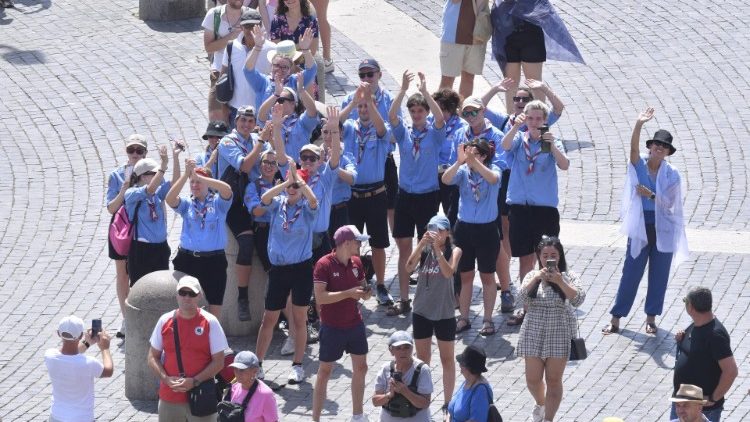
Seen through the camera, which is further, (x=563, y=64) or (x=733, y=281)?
(x=563, y=64)

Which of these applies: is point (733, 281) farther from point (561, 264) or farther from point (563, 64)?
point (563, 64)

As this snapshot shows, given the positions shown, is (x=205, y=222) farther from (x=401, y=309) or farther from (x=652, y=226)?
(x=652, y=226)

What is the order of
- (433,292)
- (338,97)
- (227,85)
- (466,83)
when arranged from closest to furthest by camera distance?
(433,292), (227,85), (466,83), (338,97)

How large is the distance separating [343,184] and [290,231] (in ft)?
4.44

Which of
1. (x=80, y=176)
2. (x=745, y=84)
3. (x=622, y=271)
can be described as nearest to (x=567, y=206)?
(x=622, y=271)

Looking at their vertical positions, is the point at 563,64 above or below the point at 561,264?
below

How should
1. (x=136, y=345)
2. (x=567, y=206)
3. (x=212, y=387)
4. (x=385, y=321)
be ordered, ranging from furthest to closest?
(x=567, y=206) < (x=385, y=321) < (x=136, y=345) < (x=212, y=387)

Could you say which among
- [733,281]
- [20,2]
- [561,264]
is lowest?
[20,2]

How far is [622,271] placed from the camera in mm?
16625

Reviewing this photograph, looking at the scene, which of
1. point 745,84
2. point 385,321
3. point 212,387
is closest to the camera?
point 212,387

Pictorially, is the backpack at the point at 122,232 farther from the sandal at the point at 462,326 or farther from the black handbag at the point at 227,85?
the sandal at the point at 462,326

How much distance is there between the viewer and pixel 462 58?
810 inches

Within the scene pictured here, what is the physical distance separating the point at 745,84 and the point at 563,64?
2281 mm

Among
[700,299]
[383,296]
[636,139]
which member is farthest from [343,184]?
[700,299]
